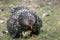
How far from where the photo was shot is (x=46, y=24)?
5.48 metres

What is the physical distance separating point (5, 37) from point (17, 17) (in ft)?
1.74

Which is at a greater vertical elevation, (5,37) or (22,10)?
(22,10)

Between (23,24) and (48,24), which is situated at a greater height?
(23,24)

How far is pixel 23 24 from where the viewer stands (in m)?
4.38

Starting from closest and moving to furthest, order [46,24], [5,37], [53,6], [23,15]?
[23,15]
[5,37]
[46,24]
[53,6]

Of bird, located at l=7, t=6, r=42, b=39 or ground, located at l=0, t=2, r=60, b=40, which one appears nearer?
bird, located at l=7, t=6, r=42, b=39

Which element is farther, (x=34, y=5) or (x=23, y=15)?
(x=34, y=5)

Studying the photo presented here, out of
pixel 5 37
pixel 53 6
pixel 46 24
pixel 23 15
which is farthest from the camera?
pixel 53 6

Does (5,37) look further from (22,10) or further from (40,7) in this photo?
(40,7)

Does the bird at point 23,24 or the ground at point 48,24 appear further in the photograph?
the ground at point 48,24

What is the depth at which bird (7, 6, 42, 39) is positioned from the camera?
437 cm

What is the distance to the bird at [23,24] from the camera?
4367 mm

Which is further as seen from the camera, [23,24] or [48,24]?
[48,24]

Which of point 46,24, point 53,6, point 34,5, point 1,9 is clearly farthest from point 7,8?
point 46,24
